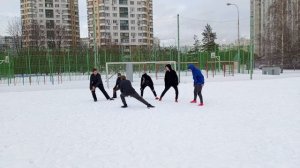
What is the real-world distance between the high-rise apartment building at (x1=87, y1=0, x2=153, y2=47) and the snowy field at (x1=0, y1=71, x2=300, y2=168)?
7171 centimetres

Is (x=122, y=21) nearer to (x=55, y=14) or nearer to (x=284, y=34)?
(x=55, y=14)

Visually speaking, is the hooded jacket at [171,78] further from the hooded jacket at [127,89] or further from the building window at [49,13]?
the building window at [49,13]

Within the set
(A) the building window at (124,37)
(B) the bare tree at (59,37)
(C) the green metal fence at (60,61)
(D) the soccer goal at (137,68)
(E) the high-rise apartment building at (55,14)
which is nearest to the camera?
(D) the soccer goal at (137,68)

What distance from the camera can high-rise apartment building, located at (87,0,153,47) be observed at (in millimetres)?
79625

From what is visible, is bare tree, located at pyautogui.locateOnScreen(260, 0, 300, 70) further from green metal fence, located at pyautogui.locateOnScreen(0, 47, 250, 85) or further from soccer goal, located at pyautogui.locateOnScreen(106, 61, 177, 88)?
soccer goal, located at pyautogui.locateOnScreen(106, 61, 177, 88)

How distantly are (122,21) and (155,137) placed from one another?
78.7 metres

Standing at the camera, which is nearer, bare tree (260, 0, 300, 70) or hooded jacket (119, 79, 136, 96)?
hooded jacket (119, 79, 136, 96)

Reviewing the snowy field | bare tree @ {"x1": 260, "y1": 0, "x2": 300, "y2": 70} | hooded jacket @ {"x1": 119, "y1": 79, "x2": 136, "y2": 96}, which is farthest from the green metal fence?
the snowy field

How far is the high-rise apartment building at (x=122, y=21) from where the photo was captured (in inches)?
3135

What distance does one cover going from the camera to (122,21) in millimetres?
81500

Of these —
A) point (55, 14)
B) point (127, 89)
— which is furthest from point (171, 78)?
point (55, 14)

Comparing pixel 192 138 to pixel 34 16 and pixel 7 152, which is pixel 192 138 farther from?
pixel 34 16

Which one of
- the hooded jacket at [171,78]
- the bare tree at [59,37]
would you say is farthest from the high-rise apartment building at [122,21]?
the hooded jacket at [171,78]

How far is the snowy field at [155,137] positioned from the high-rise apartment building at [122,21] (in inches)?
2823
